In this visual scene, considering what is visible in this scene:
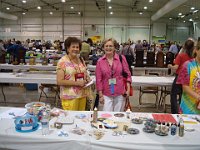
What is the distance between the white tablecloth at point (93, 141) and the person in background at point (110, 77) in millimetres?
1016

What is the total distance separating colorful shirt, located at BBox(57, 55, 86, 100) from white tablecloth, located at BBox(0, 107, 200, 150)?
81 cm

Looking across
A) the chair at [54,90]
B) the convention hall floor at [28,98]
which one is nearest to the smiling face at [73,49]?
the chair at [54,90]

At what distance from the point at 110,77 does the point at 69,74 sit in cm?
50

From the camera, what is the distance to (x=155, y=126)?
6.51ft

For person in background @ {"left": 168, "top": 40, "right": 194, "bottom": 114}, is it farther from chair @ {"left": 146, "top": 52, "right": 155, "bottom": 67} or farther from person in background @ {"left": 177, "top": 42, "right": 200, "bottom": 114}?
chair @ {"left": 146, "top": 52, "right": 155, "bottom": 67}

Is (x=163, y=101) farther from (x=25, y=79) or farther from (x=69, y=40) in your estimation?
(x=69, y=40)

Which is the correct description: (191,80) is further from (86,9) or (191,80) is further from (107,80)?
(86,9)

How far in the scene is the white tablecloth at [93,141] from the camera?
1.73 metres

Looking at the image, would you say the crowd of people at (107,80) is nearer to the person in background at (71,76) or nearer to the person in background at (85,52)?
the person in background at (71,76)

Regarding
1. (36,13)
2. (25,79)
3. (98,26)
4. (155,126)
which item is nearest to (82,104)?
(155,126)

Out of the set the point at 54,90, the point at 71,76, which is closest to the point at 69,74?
the point at 71,76

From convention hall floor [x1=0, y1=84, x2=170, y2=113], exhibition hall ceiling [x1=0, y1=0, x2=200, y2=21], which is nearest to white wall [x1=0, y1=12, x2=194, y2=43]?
exhibition hall ceiling [x1=0, y1=0, x2=200, y2=21]

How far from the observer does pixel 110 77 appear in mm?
2895

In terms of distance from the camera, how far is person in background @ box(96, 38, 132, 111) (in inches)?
114
